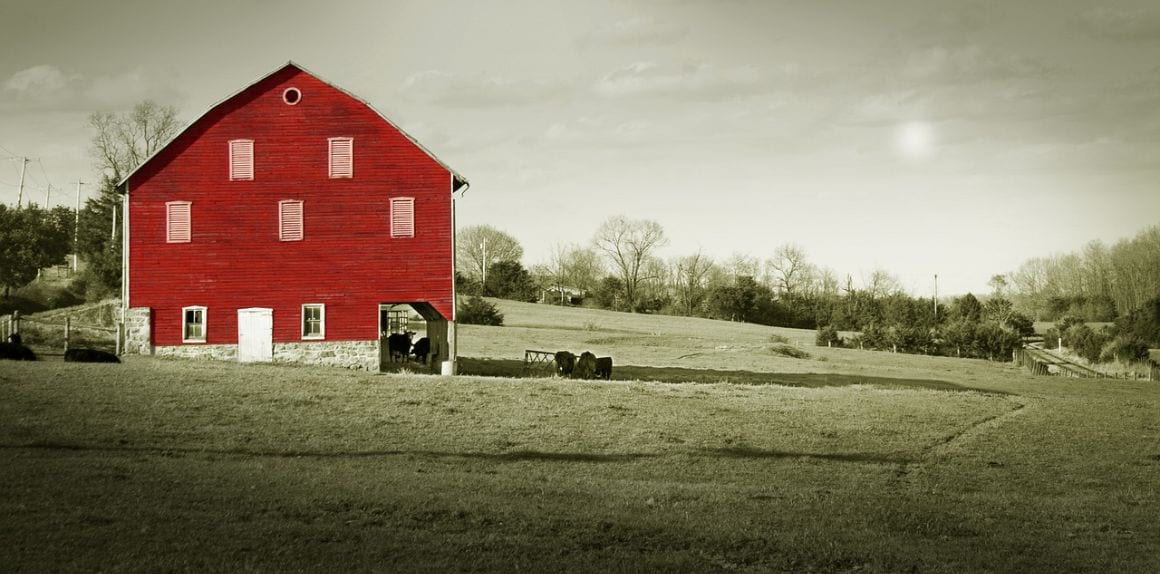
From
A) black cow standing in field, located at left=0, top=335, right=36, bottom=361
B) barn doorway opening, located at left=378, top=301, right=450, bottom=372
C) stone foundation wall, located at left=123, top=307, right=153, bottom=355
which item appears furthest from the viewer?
barn doorway opening, located at left=378, top=301, right=450, bottom=372

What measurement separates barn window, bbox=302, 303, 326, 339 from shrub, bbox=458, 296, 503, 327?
38.6 meters

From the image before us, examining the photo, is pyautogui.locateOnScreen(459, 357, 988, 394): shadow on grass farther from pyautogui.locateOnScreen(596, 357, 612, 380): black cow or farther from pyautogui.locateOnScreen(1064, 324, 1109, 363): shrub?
pyautogui.locateOnScreen(1064, 324, 1109, 363): shrub

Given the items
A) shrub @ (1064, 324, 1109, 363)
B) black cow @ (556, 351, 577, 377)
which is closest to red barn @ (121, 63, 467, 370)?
black cow @ (556, 351, 577, 377)

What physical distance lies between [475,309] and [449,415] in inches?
2022

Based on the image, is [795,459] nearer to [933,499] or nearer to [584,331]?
[933,499]

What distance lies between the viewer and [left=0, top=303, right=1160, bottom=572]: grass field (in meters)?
12.0

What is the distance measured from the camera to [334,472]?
1716 cm

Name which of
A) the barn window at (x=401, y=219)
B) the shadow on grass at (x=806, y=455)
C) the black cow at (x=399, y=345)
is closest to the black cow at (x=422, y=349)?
the black cow at (x=399, y=345)

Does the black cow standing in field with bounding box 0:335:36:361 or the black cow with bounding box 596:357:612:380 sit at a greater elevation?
the black cow standing in field with bounding box 0:335:36:361

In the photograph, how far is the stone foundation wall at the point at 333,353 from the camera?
119ft

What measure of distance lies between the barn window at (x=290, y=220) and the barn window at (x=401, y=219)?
11.2 ft

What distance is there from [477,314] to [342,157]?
131ft

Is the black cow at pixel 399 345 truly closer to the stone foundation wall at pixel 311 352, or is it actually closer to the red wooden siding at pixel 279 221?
the stone foundation wall at pixel 311 352

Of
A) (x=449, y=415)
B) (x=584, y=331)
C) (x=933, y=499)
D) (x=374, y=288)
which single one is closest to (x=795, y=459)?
(x=933, y=499)
